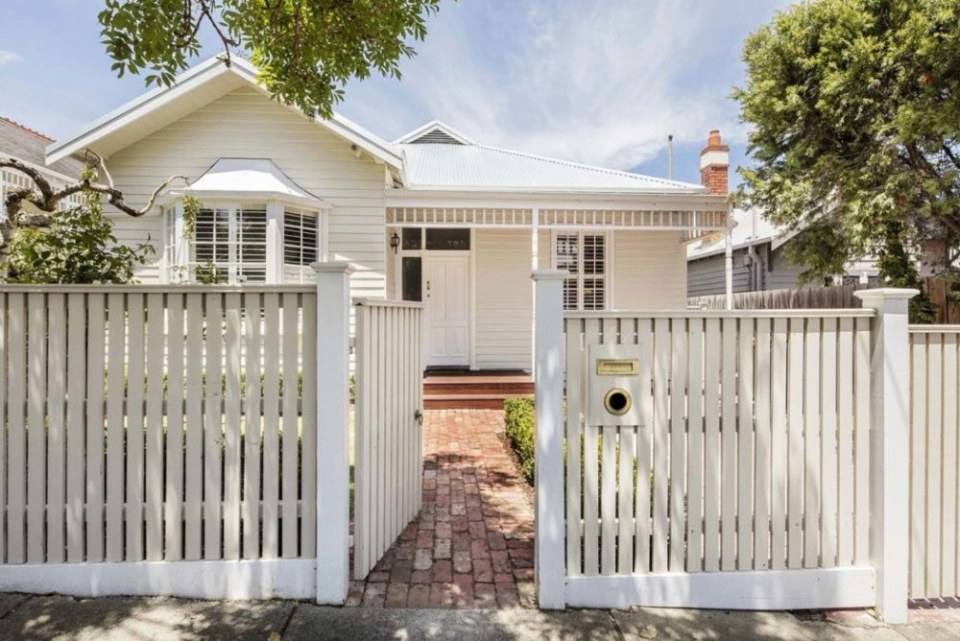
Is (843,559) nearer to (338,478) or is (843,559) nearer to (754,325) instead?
(754,325)

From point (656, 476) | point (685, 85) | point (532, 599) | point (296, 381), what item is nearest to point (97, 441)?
point (296, 381)

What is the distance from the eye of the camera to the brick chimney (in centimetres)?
1187

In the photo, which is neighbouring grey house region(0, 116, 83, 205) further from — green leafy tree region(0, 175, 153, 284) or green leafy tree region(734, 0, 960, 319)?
green leafy tree region(734, 0, 960, 319)

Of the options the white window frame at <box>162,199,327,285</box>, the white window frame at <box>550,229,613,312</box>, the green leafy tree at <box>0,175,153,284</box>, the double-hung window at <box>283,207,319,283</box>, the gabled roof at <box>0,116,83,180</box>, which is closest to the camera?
the green leafy tree at <box>0,175,153,284</box>

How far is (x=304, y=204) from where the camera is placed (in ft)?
27.5

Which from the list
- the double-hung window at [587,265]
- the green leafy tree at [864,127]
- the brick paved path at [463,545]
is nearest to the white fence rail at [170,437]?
the brick paved path at [463,545]

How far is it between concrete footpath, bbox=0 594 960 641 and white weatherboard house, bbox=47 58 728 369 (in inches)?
216

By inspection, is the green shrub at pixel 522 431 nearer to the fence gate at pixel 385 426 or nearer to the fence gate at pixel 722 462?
the fence gate at pixel 385 426

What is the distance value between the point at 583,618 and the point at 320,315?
84.3 inches

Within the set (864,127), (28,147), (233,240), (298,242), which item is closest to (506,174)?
(298,242)

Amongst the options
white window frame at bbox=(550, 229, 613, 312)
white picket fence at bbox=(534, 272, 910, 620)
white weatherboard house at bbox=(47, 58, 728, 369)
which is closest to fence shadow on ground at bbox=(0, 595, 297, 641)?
white picket fence at bbox=(534, 272, 910, 620)

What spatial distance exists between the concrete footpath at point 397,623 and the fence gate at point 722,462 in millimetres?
118

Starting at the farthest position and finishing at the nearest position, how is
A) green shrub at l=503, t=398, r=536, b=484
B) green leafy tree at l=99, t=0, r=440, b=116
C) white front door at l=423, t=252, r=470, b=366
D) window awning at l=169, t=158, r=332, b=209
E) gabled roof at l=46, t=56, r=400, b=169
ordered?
1. white front door at l=423, t=252, r=470, b=366
2. window awning at l=169, t=158, r=332, b=209
3. gabled roof at l=46, t=56, r=400, b=169
4. green shrub at l=503, t=398, r=536, b=484
5. green leafy tree at l=99, t=0, r=440, b=116

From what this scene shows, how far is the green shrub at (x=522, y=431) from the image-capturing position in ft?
15.8
